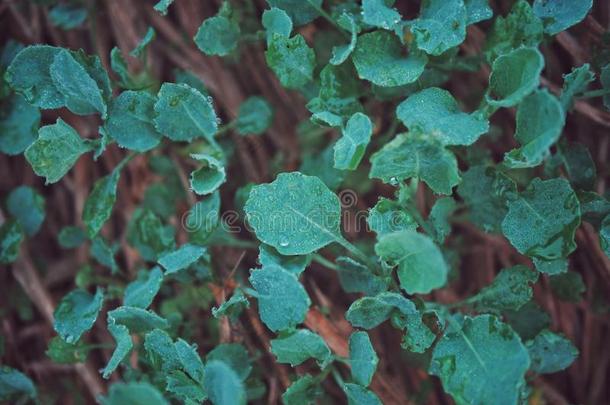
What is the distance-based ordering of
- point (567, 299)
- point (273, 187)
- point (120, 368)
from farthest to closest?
point (120, 368) → point (567, 299) → point (273, 187)

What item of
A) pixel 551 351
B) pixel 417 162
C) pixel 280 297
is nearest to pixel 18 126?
pixel 280 297

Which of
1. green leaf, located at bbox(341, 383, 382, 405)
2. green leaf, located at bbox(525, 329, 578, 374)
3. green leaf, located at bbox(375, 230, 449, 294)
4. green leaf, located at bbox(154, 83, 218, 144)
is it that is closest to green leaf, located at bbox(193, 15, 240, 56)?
green leaf, located at bbox(154, 83, 218, 144)

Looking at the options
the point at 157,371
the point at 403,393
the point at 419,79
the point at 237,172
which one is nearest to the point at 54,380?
the point at 157,371

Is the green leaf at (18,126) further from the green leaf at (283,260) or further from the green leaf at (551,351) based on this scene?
the green leaf at (551,351)

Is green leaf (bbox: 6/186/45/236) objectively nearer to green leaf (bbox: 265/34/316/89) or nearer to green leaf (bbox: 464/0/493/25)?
green leaf (bbox: 265/34/316/89)

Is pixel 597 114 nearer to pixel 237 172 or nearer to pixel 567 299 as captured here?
pixel 567 299

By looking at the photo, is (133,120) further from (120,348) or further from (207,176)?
(120,348)
